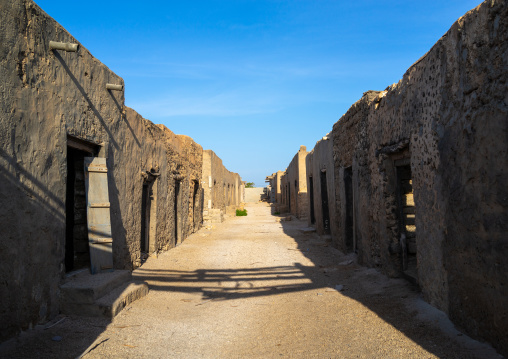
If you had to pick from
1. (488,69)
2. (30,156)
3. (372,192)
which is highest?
(488,69)

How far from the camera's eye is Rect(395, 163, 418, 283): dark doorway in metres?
5.82

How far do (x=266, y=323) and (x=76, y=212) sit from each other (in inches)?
142

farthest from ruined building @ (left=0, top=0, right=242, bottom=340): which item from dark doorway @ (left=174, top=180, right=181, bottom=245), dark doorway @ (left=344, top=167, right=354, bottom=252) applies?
dark doorway @ (left=344, top=167, right=354, bottom=252)

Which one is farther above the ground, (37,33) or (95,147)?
(37,33)

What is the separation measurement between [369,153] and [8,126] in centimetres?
566

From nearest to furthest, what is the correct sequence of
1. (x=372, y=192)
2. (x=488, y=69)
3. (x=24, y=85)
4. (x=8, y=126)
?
(x=488, y=69)
(x=8, y=126)
(x=24, y=85)
(x=372, y=192)

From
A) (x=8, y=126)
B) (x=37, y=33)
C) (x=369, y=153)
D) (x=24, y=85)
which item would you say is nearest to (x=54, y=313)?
(x=8, y=126)

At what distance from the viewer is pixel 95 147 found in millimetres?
6059

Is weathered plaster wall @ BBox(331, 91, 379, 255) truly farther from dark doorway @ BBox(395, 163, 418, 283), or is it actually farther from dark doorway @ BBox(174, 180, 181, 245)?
dark doorway @ BBox(174, 180, 181, 245)

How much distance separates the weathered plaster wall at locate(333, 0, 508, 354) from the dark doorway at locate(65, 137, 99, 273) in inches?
192

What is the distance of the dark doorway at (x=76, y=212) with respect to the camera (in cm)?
589

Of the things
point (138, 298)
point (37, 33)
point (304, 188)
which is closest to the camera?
point (37, 33)

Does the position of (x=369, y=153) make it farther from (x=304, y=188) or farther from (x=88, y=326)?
(x=304, y=188)

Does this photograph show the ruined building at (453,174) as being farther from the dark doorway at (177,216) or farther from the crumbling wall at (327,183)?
the dark doorway at (177,216)
